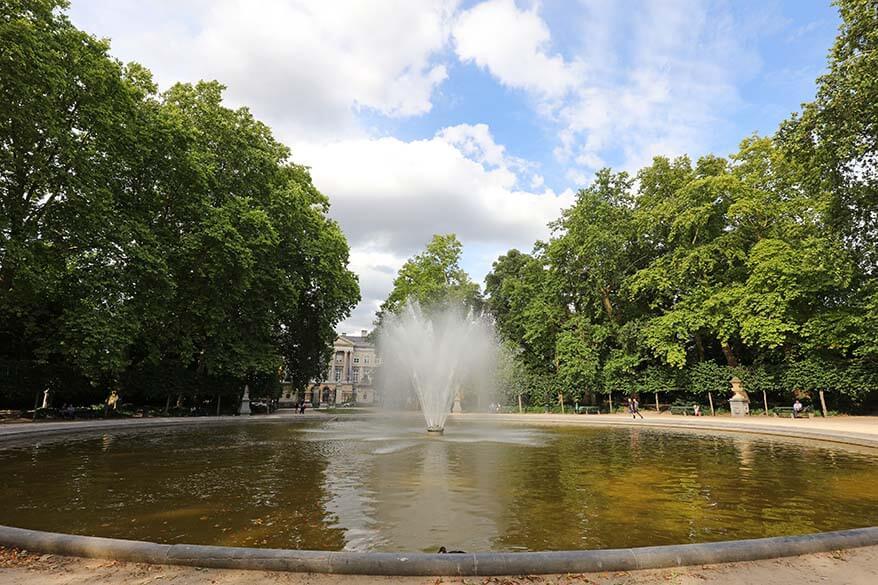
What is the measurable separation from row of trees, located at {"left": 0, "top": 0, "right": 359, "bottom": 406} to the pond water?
9.78 metres

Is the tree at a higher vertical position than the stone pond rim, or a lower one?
higher

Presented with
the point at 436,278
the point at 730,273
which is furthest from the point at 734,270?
the point at 436,278

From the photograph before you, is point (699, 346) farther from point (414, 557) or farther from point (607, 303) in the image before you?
point (414, 557)

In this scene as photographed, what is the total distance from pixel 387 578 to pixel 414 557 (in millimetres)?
313

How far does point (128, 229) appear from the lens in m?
24.9

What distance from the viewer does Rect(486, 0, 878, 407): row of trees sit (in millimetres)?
25984

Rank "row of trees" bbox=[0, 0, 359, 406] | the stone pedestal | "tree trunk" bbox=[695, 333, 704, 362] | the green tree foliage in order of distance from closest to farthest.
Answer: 1. "row of trees" bbox=[0, 0, 359, 406]
2. the stone pedestal
3. "tree trunk" bbox=[695, 333, 704, 362]
4. the green tree foliage

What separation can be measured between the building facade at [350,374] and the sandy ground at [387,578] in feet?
349

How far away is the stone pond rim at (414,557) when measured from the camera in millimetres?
5008

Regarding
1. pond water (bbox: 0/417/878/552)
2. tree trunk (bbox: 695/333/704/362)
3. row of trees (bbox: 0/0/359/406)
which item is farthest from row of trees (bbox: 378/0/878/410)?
row of trees (bbox: 0/0/359/406)

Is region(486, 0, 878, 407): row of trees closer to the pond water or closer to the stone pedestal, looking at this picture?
the pond water

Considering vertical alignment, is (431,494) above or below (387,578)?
below

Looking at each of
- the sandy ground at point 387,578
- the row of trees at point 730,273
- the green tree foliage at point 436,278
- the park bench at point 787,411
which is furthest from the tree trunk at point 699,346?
the sandy ground at point 387,578

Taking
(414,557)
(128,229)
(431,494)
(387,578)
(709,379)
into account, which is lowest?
(431,494)
